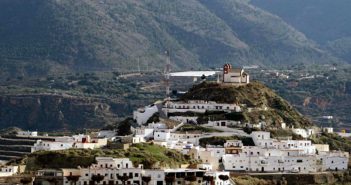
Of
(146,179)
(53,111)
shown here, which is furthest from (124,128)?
(53,111)

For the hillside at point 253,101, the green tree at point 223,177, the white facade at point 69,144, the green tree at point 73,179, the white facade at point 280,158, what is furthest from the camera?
the hillside at point 253,101

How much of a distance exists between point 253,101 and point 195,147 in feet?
56.6

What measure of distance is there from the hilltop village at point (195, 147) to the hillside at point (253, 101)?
13.2 inches

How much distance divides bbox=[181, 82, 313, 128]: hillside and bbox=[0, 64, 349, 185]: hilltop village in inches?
13.2

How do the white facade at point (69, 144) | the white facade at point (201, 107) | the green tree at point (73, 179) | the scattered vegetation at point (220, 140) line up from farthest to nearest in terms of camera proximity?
the white facade at point (201, 107)
the scattered vegetation at point (220, 140)
the white facade at point (69, 144)
the green tree at point (73, 179)

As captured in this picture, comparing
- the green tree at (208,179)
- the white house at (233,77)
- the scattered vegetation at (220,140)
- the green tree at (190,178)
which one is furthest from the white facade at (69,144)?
the white house at (233,77)

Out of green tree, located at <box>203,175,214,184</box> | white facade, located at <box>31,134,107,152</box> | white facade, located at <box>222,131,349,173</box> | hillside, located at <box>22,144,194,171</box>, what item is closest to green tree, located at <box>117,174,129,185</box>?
hillside, located at <box>22,144,194,171</box>

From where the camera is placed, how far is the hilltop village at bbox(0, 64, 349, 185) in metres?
88.6

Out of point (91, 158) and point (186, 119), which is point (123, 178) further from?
point (186, 119)

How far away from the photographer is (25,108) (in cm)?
17612

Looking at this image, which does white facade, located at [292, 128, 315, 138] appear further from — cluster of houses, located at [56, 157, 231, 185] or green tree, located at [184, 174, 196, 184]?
green tree, located at [184, 174, 196, 184]

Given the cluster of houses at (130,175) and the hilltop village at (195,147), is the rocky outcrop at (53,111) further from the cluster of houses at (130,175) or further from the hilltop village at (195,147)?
the cluster of houses at (130,175)

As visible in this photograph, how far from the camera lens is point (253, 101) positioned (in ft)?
391

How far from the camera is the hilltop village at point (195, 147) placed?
8856 centimetres
